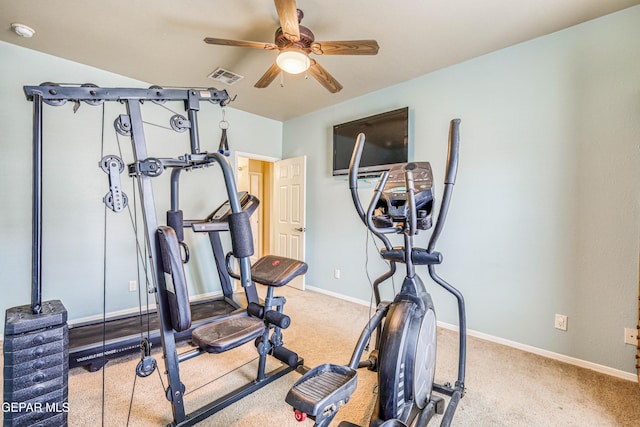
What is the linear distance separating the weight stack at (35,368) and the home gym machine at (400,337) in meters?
1.19

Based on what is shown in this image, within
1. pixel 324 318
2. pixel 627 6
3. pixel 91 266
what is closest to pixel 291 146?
pixel 324 318

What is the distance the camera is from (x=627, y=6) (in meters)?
2.16

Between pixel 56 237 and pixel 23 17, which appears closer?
pixel 23 17

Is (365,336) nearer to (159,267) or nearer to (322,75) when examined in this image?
(159,267)

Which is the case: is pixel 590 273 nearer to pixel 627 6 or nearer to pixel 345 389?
pixel 627 6

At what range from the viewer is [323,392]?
106 cm

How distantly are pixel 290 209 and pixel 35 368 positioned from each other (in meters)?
3.45

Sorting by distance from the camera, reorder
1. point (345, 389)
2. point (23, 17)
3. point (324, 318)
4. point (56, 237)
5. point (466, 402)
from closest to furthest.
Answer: point (345, 389) < point (466, 402) < point (23, 17) < point (56, 237) < point (324, 318)

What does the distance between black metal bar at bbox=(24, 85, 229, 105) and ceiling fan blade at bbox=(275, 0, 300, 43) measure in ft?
2.20

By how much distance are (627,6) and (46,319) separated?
4.10 m

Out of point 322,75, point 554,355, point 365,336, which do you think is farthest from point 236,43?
point 554,355

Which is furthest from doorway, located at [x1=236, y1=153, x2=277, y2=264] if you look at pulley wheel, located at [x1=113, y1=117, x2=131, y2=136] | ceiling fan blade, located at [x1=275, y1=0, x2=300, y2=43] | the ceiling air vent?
pulley wheel, located at [x1=113, y1=117, x2=131, y2=136]

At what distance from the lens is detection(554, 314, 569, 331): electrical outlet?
2414 mm

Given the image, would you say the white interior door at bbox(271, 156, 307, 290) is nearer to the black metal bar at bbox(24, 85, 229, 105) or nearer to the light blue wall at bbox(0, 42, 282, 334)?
the light blue wall at bbox(0, 42, 282, 334)
